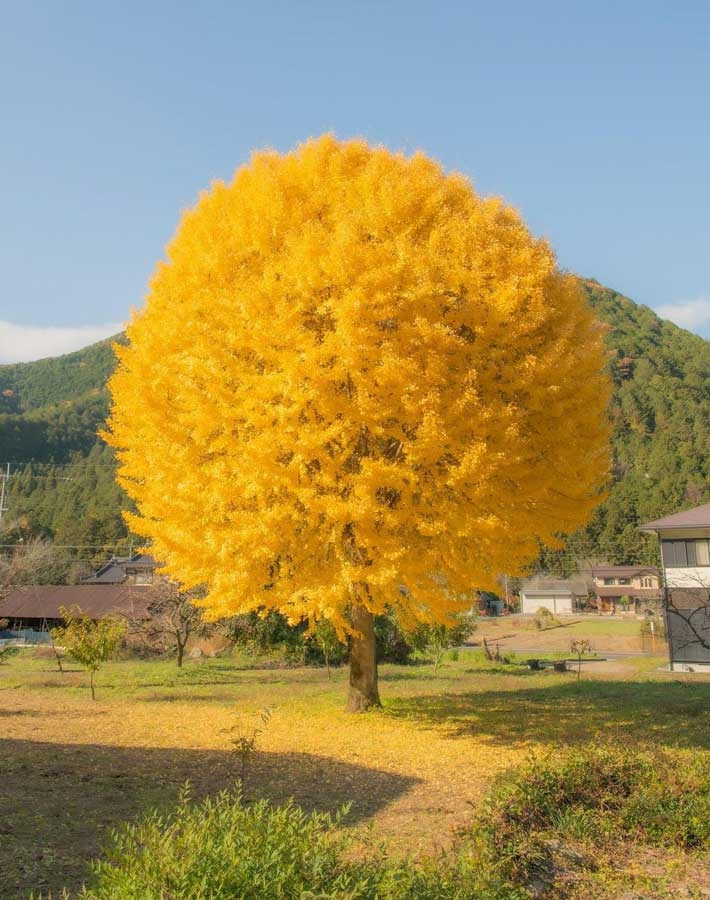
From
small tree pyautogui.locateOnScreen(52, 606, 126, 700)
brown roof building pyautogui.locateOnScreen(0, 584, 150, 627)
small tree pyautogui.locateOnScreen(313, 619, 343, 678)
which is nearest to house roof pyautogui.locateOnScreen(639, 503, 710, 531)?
small tree pyautogui.locateOnScreen(313, 619, 343, 678)

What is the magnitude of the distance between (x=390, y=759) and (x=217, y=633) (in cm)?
2315

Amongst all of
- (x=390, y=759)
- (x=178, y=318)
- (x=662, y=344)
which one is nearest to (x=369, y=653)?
(x=390, y=759)

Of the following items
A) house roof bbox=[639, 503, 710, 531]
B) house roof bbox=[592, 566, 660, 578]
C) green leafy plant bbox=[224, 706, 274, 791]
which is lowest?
house roof bbox=[592, 566, 660, 578]

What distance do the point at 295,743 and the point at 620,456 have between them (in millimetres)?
92056

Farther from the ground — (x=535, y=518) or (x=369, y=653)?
(x=535, y=518)

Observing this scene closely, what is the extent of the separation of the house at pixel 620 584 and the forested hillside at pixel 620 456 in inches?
179

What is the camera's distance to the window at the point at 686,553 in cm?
2745

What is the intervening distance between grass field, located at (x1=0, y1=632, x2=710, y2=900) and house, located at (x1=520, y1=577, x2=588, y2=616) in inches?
2819

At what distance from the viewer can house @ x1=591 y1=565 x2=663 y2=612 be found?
86188 millimetres

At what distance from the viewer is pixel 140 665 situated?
1033 inches

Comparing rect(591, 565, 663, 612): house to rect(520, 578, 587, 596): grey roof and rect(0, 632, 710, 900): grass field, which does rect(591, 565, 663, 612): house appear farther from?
rect(0, 632, 710, 900): grass field


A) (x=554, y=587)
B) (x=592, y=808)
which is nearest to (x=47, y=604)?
(x=592, y=808)

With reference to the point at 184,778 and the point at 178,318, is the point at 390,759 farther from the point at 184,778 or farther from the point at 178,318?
the point at 178,318

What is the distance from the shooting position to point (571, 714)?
14.0 meters
